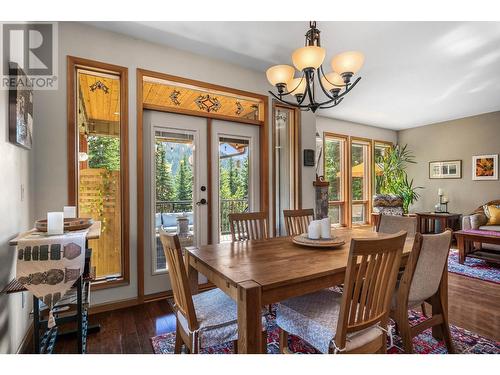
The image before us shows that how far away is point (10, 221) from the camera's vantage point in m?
1.63

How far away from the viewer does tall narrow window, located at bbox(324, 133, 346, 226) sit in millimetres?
5945

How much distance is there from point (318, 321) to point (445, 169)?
20.0ft

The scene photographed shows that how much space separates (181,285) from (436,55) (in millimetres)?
3516

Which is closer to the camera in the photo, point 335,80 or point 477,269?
Answer: point 335,80

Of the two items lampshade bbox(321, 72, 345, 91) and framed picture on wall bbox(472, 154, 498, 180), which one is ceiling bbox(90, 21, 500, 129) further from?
framed picture on wall bbox(472, 154, 498, 180)

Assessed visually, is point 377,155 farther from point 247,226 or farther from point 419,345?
point 419,345

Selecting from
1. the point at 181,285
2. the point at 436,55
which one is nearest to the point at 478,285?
the point at 436,55

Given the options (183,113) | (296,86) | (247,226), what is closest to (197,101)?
(183,113)

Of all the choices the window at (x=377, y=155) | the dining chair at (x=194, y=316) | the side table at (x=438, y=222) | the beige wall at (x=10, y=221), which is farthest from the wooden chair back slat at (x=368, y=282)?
the window at (x=377, y=155)

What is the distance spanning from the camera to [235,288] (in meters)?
1.28

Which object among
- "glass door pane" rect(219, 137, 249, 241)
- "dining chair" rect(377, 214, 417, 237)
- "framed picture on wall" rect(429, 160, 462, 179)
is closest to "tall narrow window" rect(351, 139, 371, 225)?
"framed picture on wall" rect(429, 160, 462, 179)

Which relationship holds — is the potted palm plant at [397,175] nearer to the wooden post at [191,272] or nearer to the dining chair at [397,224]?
the dining chair at [397,224]

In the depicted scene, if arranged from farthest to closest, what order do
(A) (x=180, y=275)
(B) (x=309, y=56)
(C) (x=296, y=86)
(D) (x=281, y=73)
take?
1. (C) (x=296, y=86)
2. (D) (x=281, y=73)
3. (B) (x=309, y=56)
4. (A) (x=180, y=275)
